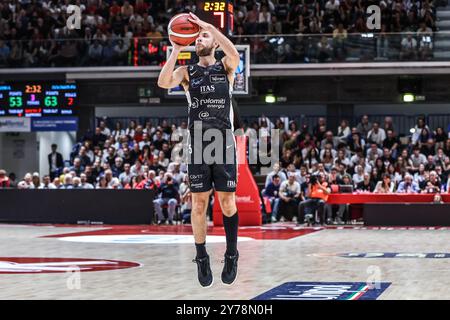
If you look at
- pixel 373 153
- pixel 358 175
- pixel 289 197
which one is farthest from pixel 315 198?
pixel 373 153

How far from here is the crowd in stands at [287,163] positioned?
2314 centimetres

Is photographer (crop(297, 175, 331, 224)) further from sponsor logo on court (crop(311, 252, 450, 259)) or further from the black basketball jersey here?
the black basketball jersey

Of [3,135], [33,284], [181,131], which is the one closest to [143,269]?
[33,284]

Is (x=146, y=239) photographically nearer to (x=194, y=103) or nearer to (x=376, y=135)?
(x=194, y=103)

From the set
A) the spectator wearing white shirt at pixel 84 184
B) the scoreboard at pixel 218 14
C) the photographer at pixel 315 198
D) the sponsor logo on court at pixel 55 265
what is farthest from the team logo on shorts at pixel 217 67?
the spectator wearing white shirt at pixel 84 184

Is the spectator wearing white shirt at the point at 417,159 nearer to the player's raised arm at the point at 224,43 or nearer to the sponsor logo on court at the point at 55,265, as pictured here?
the sponsor logo on court at the point at 55,265

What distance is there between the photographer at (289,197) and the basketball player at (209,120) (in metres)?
14.7

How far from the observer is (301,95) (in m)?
30.4

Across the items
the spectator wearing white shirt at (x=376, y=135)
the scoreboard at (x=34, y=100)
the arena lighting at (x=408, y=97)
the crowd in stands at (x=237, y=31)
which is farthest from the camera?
the scoreboard at (x=34, y=100)

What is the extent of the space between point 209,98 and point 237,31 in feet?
66.0

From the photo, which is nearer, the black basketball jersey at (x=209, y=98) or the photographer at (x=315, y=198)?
the black basketball jersey at (x=209, y=98)

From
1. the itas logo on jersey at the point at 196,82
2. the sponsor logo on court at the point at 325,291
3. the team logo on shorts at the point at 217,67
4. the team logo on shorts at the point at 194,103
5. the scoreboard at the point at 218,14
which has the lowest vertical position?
the sponsor logo on court at the point at 325,291

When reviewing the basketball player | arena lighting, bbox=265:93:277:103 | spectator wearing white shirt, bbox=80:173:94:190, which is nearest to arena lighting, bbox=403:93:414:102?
arena lighting, bbox=265:93:277:103

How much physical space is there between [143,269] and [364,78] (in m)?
20.1
